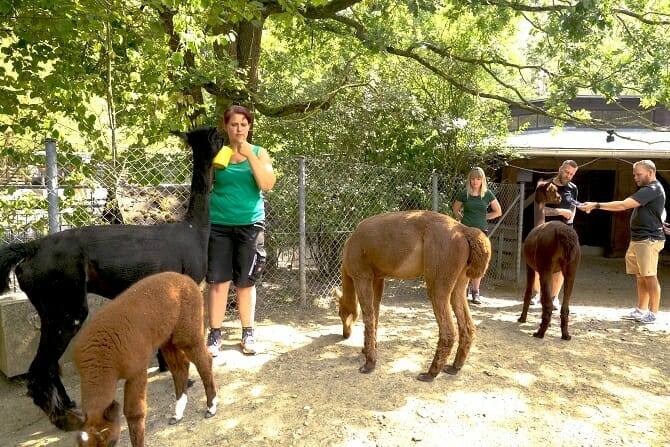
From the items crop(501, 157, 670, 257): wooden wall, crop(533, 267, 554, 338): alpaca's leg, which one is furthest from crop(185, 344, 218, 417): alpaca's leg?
crop(501, 157, 670, 257): wooden wall

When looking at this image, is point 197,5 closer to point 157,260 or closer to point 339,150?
point 157,260

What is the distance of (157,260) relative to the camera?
333 centimetres

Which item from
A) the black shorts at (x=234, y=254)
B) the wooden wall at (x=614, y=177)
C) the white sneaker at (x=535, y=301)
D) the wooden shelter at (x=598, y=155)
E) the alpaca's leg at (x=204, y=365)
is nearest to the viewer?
the alpaca's leg at (x=204, y=365)

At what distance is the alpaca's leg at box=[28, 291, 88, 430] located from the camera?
3.08 meters

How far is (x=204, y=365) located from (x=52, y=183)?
7.13 ft

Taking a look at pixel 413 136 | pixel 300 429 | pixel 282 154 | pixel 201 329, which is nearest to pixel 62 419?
pixel 201 329

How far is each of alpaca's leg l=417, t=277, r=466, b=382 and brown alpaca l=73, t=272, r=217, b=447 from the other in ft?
5.90

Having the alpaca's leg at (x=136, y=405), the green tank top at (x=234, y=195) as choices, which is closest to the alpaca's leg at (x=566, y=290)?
the green tank top at (x=234, y=195)

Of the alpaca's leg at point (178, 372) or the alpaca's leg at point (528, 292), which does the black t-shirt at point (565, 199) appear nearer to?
the alpaca's leg at point (528, 292)

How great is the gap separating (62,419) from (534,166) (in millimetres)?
11318

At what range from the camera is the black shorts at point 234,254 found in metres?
4.10

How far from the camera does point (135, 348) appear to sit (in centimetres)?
252

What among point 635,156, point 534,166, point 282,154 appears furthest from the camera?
point 534,166

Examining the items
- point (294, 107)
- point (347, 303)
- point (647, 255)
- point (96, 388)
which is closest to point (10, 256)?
point (96, 388)
